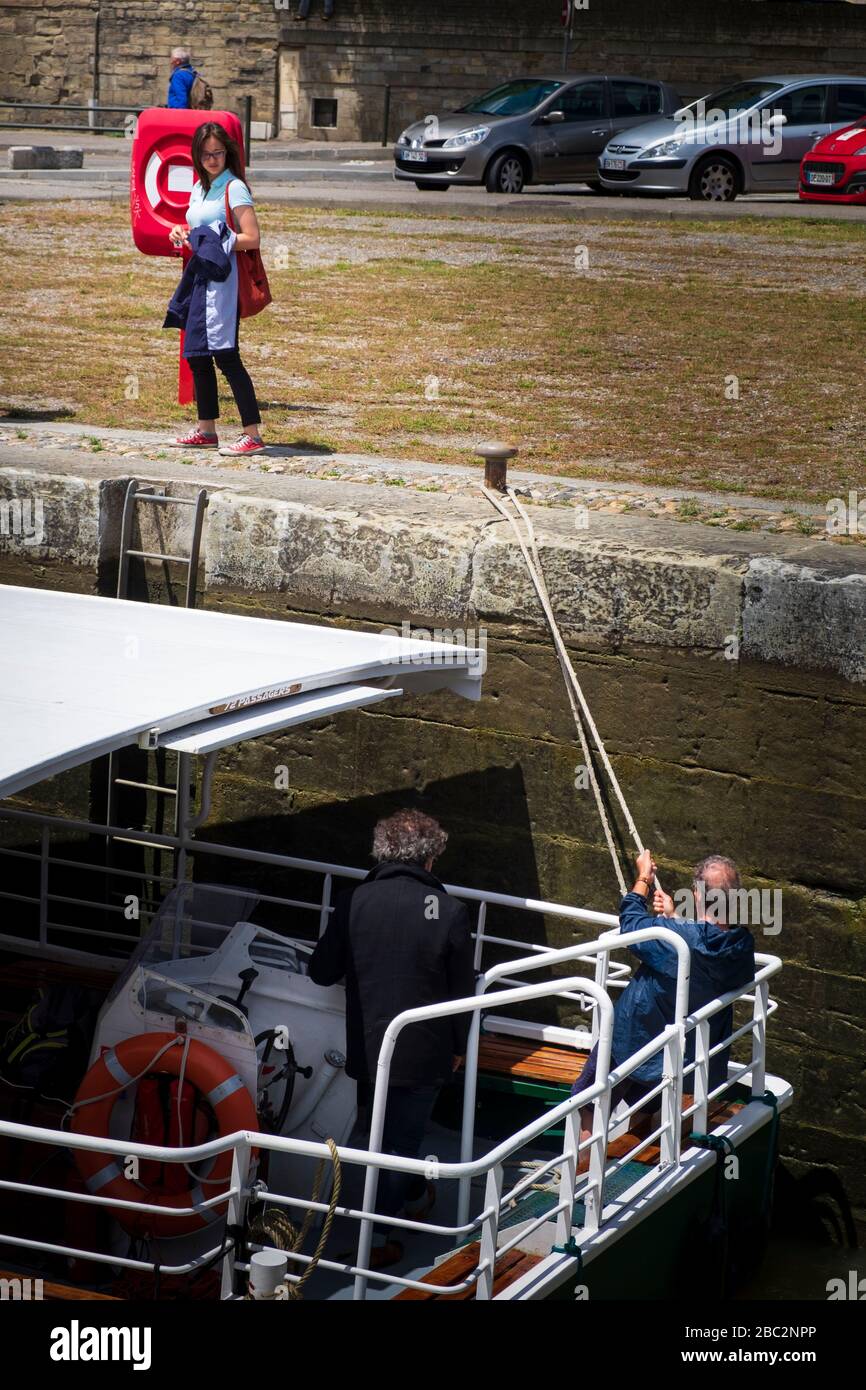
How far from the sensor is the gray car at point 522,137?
21406mm

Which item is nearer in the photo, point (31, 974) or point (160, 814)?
point (31, 974)

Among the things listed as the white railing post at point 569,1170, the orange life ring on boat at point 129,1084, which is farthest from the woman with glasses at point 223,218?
the white railing post at point 569,1170

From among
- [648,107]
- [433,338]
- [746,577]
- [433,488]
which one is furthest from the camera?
[648,107]

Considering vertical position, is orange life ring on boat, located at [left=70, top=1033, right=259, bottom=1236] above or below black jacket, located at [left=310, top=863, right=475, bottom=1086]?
below

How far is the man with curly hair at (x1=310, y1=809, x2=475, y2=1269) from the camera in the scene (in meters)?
5.60

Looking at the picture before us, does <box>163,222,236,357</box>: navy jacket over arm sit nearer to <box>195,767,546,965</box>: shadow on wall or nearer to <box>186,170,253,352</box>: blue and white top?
<box>186,170,253,352</box>: blue and white top

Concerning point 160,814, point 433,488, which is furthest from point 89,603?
point 433,488

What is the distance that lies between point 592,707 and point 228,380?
317cm

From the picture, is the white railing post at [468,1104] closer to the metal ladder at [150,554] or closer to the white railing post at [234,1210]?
the white railing post at [234,1210]

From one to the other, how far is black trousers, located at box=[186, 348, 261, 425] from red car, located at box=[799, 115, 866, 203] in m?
13.2

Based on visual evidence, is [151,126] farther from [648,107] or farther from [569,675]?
[648,107]

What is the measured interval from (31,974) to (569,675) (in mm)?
2765

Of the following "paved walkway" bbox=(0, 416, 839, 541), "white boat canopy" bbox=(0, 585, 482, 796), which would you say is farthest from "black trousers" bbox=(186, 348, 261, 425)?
"white boat canopy" bbox=(0, 585, 482, 796)

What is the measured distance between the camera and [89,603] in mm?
7418
